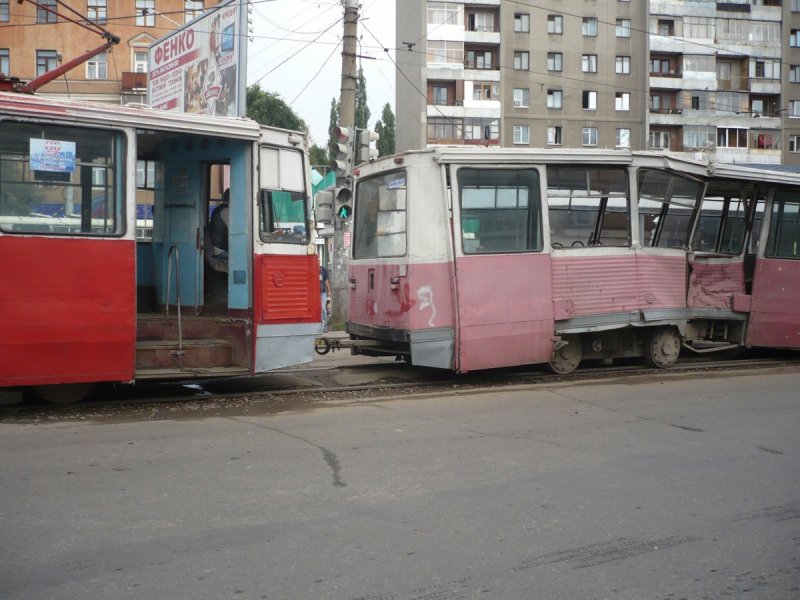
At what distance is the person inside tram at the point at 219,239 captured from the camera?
11086 mm

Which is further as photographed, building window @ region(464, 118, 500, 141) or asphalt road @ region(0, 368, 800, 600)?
building window @ region(464, 118, 500, 141)

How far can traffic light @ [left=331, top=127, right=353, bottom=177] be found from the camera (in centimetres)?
1595

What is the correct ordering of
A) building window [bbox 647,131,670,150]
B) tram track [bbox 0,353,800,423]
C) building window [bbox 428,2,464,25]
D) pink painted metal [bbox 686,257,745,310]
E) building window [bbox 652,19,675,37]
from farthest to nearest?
building window [bbox 647,131,670,150] → building window [bbox 652,19,675,37] → building window [bbox 428,2,464,25] → pink painted metal [bbox 686,257,745,310] → tram track [bbox 0,353,800,423]

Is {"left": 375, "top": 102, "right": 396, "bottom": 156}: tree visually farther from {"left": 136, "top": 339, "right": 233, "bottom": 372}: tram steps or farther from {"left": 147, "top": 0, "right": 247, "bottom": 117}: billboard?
{"left": 136, "top": 339, "right": 233, "bottom": 372}: tram steps

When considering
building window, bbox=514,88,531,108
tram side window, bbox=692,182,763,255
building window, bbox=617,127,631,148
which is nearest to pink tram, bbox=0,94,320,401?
tram side window, bbox=692,182,763,255

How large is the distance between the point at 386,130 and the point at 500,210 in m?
69.4

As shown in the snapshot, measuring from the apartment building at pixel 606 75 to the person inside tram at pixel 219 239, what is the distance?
131 ft

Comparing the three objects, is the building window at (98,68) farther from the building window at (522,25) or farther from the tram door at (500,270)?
the tram door at (500,270)

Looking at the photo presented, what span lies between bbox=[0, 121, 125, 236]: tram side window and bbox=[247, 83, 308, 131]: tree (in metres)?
53.3

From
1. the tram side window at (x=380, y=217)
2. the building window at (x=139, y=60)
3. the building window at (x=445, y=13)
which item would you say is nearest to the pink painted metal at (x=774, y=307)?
the tram side window at (x=380, y=217)

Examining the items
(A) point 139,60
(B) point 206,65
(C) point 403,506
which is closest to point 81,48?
(A) point 139,60

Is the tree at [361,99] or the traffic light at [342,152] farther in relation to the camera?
the tree at [361,99]

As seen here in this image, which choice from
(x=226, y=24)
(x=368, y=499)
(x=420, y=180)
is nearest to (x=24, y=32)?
(x=226, y=24)

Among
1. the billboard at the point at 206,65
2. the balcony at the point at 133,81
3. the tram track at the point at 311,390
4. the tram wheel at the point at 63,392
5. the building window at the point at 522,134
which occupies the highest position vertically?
the balcony at the point at 133,81
